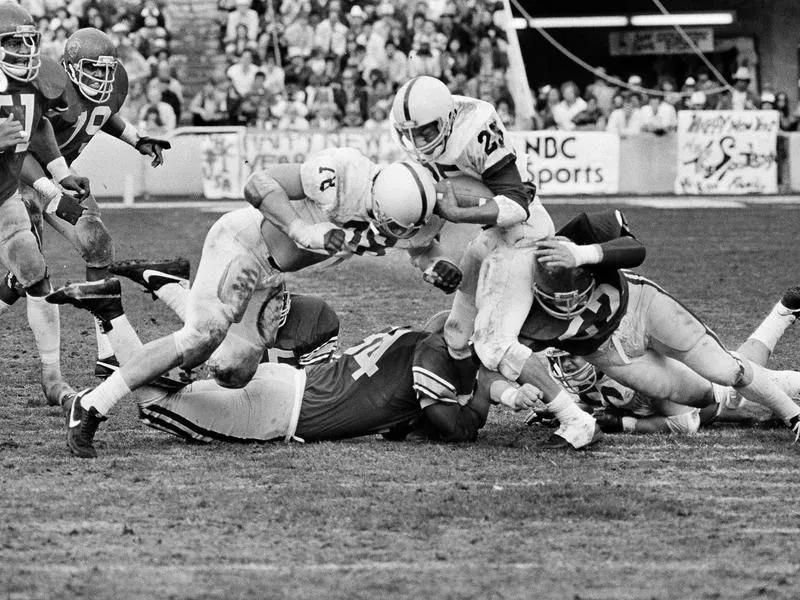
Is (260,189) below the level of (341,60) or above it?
above

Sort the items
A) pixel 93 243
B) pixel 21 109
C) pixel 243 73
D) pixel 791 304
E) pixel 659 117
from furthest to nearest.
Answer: pixel 243 73, pixel 659 117, pixel 93 243, pixel 21 109, pixel 791 304

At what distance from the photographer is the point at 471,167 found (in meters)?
6.39

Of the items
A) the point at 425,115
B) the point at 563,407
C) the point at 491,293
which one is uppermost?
the point at 425,115

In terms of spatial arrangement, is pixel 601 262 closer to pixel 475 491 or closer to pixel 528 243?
pixel 528 243

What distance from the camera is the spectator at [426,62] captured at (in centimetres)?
2095

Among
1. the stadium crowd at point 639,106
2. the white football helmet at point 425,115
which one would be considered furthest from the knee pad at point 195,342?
the stadium crowd at point 639,106

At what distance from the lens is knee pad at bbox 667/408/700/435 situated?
6.54m

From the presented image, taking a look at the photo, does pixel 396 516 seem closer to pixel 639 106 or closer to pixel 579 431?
pixel 579 431

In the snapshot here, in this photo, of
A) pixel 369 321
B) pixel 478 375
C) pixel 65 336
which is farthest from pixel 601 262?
pixel 65 336

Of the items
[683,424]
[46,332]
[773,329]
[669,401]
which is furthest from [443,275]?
[46,332]

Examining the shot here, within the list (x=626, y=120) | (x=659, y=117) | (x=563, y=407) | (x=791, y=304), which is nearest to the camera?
(x=563, y=407)

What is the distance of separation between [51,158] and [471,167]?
2317mm

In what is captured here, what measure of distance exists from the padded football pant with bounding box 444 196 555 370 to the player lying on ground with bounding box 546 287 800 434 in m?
0.55

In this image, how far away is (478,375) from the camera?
643 centimetres
